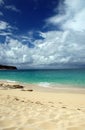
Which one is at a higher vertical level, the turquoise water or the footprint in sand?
the footprint in sand

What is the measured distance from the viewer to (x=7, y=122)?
4086mm

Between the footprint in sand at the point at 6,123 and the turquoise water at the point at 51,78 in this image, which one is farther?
the turquoise water at the point at 51,78

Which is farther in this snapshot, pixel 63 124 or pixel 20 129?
pixel 63 124

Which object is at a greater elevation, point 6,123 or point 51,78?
point 6,123

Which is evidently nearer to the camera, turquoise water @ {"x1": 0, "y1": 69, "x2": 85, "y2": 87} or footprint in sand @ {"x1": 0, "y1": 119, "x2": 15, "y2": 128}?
footprint in sand @ {"x1": 0, "y1": 119, "x2": 15, "y2": 128}

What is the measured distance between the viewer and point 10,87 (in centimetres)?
1770

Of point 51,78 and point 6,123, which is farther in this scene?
point 51,78

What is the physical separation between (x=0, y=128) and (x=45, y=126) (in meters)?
1.02

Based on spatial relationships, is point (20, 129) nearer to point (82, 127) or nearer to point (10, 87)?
point (82, 127)

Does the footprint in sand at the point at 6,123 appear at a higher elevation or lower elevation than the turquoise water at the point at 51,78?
higher

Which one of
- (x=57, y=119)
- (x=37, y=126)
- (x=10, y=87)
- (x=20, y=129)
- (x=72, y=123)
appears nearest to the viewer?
(x=20, y=129)

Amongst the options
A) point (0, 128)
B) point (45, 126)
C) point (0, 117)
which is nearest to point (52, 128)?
point (45, 126)

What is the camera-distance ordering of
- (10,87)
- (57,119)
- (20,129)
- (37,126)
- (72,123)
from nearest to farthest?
(20,129)
(37,126)
(72,123)
(57,119)
(10,87)

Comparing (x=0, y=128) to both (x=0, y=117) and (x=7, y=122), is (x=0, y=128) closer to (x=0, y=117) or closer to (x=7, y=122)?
(x=7, y=122)
